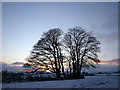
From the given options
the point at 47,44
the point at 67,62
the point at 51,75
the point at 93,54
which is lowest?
the point at 51,75

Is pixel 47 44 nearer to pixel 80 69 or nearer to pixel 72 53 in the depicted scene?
pixel 72 53

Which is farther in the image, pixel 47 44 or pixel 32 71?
pixel 47 44

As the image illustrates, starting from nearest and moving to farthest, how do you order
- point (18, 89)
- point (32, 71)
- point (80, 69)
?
1. point (18, 89)
2. point (32, 71)
3. point (80, 69)

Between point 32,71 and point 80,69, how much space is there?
30.0ft

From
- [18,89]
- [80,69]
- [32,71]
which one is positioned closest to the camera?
[18,89]

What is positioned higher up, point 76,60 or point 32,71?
point 76,60

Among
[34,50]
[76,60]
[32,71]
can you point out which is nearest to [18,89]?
[32,71]

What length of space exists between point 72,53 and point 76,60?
5.43 ft

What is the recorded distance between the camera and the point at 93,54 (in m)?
22.5

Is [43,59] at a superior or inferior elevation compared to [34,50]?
inferior

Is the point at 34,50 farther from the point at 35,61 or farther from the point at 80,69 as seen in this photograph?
the point at 80,69

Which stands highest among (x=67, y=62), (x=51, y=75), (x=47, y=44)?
(x=47, y=44)

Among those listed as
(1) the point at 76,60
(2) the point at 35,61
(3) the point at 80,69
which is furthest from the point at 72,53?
(2) the point at 35,61

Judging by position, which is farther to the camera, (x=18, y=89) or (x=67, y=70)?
(x=67, y=70)
